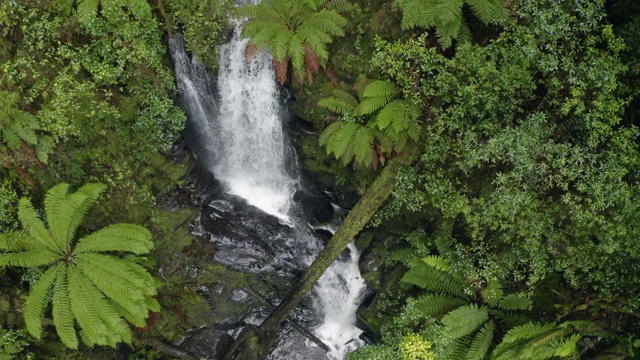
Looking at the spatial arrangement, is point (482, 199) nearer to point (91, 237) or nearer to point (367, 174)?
point (367, 174)

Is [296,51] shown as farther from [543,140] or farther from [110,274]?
[110,274]

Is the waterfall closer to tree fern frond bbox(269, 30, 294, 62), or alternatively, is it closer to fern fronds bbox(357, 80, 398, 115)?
tree fern frond bbox(269, 30, 294, 62)

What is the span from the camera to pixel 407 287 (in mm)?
7336

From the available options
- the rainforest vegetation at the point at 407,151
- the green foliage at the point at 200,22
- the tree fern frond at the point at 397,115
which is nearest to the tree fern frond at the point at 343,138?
the rainforest vegetation at the point at 407,151

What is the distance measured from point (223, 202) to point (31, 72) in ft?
12.7

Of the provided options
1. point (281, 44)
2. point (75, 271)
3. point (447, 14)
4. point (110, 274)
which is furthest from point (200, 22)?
point (75, 271)

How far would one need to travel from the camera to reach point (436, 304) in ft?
21.6

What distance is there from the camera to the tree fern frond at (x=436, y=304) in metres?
6.57

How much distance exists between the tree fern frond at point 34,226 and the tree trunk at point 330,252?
390cm

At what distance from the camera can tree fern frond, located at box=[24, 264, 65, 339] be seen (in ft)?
19.1

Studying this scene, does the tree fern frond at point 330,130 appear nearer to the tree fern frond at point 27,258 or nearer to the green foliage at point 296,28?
the green foliage at point 296,28

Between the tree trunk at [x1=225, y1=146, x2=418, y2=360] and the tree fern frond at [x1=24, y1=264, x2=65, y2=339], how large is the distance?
11.5 ft

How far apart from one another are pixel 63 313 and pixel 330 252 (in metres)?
4.23

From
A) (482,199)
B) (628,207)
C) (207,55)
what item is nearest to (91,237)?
(207,55)
